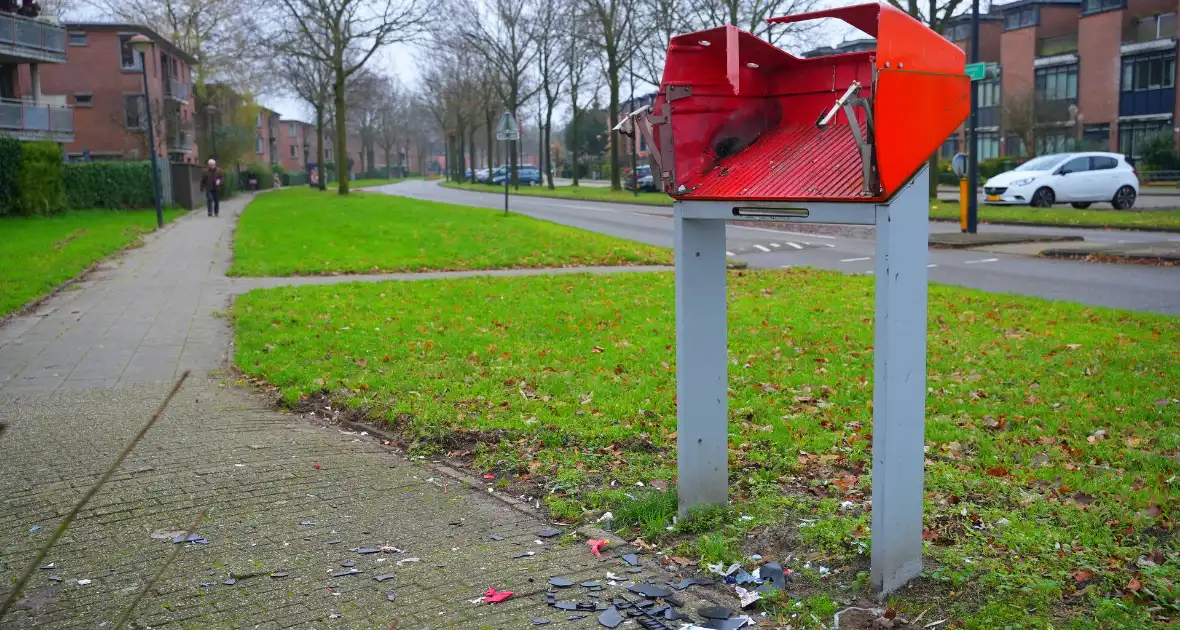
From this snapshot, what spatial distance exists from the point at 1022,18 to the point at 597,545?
6129 cm

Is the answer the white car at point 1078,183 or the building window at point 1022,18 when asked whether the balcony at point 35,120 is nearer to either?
the white car at point 1078,183

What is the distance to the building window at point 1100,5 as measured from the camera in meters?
50.5

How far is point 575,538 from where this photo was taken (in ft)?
14.9

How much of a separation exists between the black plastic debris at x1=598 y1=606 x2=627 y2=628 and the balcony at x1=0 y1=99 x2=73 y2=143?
3976 cm

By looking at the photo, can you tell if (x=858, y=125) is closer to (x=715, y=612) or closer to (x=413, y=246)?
(x=715, y=612)

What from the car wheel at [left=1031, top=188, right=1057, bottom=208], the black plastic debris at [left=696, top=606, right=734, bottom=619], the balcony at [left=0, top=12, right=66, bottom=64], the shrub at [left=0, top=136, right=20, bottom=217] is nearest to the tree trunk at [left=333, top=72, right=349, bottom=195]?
the balcony at [left=0, top=12, right=66, bottom=64]

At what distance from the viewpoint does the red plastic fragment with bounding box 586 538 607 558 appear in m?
4.35

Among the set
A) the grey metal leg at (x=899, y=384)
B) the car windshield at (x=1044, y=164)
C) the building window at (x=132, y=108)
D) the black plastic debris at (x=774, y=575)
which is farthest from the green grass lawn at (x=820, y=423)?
the building window at (x=132, y=108)

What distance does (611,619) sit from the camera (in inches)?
146

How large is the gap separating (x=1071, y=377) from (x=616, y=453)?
3.52 meters

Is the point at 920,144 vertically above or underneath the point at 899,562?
above

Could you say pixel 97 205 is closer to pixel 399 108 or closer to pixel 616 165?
pixel 616 165

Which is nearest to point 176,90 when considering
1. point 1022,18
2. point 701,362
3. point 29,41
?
point 29,41

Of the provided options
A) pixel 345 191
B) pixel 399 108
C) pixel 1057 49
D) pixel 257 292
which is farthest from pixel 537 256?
pixel 399 108
